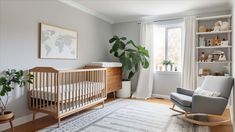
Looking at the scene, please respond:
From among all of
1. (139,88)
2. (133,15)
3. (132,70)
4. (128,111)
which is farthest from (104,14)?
(128,111)

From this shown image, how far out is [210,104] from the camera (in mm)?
2609

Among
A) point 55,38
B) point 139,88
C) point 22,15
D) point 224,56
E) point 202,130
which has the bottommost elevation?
point 202,130

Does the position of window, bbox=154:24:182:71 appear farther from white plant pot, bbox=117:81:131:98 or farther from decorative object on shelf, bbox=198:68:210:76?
white plant pot, bbox=117:81:131:98

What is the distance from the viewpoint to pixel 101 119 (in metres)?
2.94

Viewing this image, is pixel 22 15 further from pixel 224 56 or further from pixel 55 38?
pixel 224 56

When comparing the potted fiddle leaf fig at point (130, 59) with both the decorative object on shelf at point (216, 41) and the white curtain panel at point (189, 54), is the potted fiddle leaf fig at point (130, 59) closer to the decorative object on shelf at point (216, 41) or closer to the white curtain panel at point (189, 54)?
the white curtain panel at point (189, 54)

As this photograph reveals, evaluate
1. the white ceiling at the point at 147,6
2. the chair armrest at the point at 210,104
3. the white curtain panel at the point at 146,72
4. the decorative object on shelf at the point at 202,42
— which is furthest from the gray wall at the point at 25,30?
the decorative object on shelf at the point at 202,42

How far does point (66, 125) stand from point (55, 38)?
1.61 metres

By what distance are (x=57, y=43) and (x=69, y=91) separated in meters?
1.09

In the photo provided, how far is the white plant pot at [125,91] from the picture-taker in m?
4.73

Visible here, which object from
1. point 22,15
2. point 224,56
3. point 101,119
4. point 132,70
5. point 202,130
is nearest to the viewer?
point 202,130

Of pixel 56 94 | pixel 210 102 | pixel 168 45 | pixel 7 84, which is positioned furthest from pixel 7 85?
pixel 168 45

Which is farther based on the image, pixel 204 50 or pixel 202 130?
pixel 204 50

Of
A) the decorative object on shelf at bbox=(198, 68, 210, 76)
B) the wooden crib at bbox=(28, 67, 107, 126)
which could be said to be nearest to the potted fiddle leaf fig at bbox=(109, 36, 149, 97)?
the decorative object on shelf at bbox=(198, 68, 210, 76)
